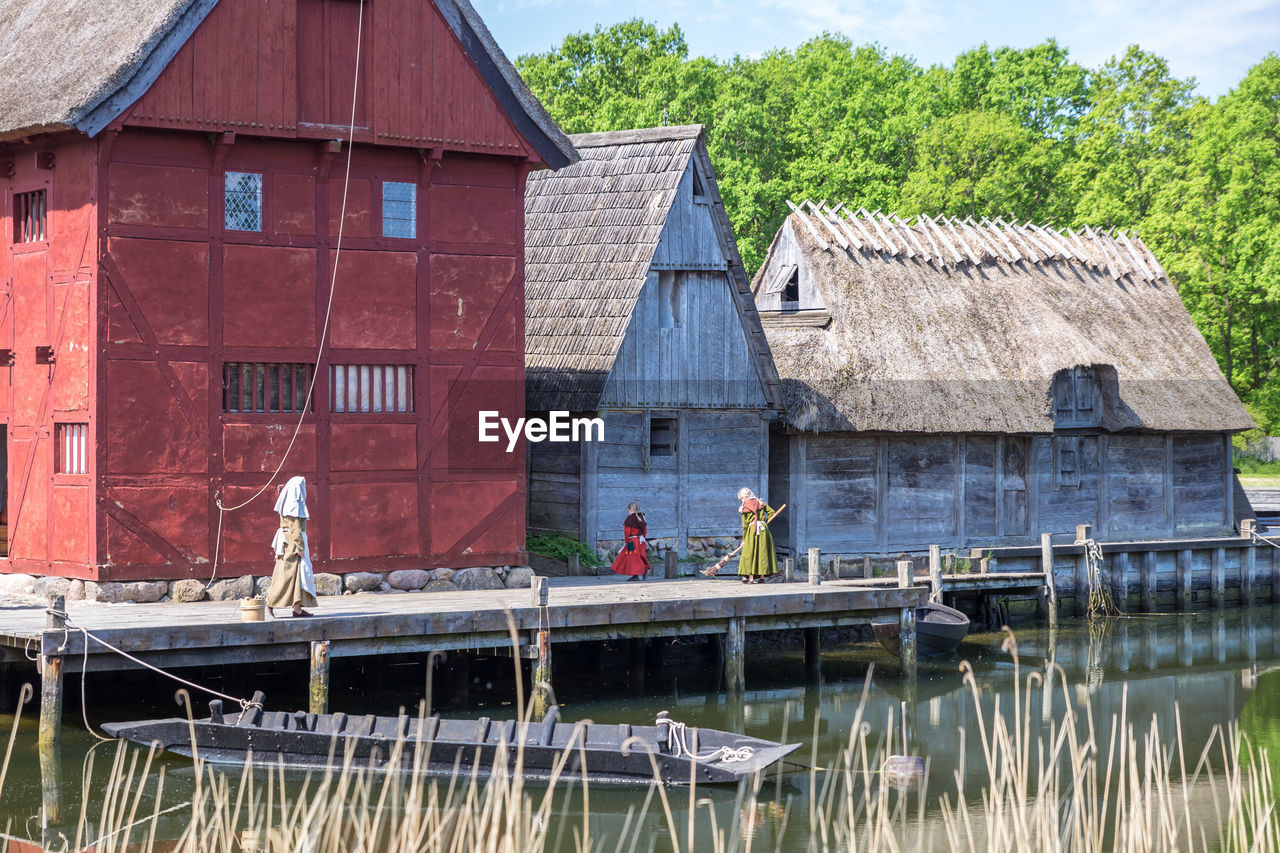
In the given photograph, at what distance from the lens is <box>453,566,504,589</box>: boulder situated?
20.3 m

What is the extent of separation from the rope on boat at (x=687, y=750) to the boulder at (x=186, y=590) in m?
6.82

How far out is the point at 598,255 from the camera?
24625 mm

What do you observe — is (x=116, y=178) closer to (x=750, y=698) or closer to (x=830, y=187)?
(x=750, y=698)

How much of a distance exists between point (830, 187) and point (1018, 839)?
3936cm

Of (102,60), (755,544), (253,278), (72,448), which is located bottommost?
(755,544)

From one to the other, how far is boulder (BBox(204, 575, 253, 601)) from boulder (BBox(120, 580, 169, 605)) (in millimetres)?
578

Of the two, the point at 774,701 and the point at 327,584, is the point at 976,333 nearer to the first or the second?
the point at 774,701

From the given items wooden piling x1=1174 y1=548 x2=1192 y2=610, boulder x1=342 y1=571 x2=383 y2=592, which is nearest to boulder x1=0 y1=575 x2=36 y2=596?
boulder x1=342 y1=571 x2=383 y2=592

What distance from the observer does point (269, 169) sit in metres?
19.1

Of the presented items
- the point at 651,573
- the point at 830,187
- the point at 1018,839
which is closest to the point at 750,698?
the point at 651,573

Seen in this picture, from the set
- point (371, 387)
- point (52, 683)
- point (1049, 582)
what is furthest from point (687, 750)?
point (1049, 582)

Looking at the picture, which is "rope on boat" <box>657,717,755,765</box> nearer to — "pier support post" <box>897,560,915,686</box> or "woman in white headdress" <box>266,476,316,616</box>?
"woman in white headdress" <box>266,476,316,616</box>

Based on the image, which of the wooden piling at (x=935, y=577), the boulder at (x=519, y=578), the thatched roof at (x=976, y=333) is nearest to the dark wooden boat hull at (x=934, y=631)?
the wooden piling at (x=935, y=577)

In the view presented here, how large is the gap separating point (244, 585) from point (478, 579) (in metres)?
3.08
